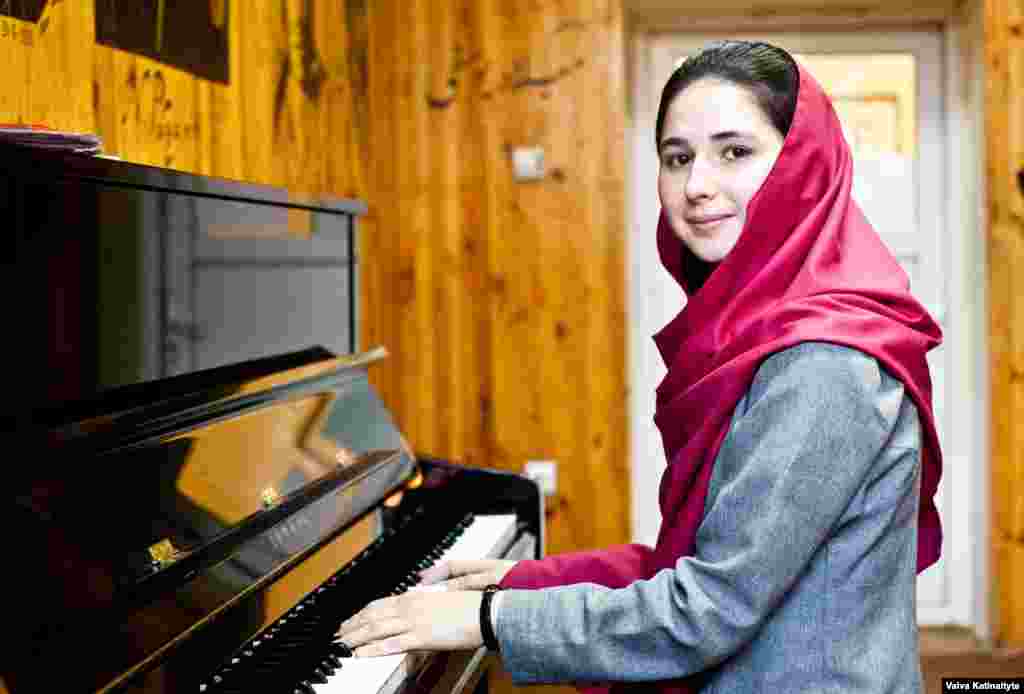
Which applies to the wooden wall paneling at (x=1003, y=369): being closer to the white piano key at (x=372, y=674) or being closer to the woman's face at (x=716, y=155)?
the woman's face at (x=716, y=155)

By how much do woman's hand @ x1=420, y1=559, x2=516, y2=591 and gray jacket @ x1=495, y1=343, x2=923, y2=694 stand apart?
35 cm

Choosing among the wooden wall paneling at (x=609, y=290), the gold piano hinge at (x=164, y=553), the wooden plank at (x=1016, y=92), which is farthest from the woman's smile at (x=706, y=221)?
the wooden plank at (x=1016, y=92)

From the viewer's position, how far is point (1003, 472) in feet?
12.8

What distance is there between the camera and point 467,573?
1831 millimetres

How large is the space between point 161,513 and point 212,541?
10cm

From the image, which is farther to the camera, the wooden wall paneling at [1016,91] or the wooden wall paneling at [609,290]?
the wooden wall paneling at [609,290]

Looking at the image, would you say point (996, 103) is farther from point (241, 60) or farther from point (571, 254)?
point (241, 60)

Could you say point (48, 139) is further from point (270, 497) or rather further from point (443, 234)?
point (443, 234)

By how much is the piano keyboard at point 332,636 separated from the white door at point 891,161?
2.31 metres

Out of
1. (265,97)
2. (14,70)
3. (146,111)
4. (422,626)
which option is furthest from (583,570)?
(265,97)

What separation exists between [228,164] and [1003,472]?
2697 millimetres

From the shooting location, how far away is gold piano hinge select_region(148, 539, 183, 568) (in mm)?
1390

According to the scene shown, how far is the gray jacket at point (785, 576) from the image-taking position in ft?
4.29

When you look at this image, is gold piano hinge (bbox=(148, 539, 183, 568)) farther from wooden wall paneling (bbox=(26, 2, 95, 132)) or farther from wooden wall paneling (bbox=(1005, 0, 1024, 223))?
wooden wall paneling (bbox=(1005, 0, 1024, 223))
